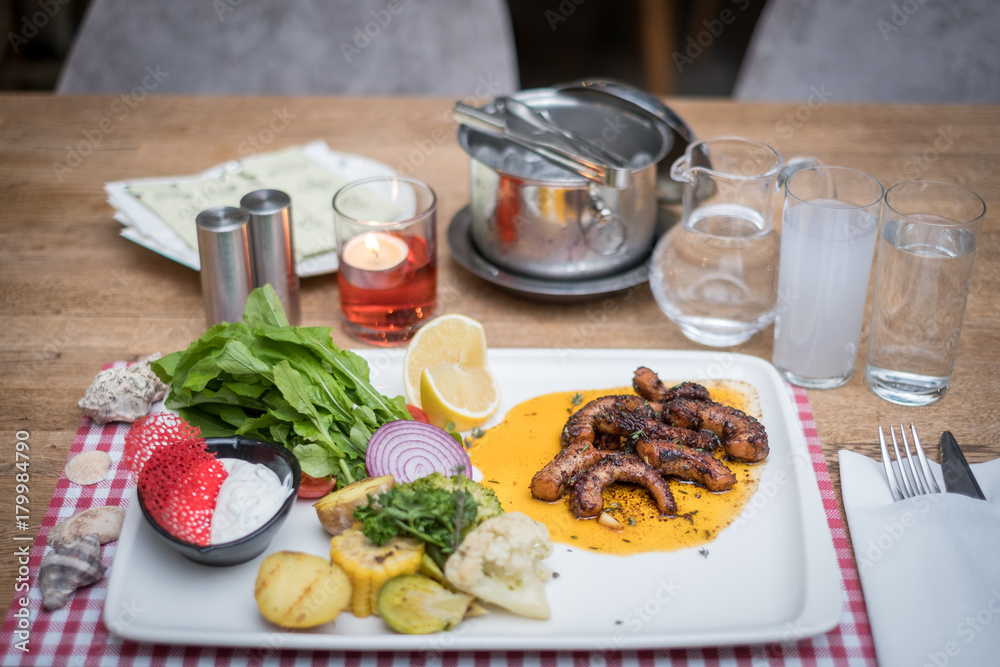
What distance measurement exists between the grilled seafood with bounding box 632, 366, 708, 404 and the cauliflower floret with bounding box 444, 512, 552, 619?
0.53m

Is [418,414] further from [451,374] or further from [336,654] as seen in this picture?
[336,654]

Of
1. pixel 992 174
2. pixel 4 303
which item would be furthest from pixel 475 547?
pixel 992 174

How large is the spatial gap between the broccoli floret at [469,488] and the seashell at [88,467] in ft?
2.04

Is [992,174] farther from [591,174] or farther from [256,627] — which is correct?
[256,627]

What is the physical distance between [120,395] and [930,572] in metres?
1.47

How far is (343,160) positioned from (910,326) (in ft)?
5.26

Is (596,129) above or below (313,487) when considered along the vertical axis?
above

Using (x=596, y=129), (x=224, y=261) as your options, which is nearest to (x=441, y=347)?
(x=224, y=261)

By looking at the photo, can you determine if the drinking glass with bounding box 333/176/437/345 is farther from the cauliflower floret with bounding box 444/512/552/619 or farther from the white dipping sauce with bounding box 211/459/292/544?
the cauliflower floret with bounding box 444/512/552/619

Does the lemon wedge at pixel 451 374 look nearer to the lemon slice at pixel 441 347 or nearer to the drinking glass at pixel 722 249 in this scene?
the lemon slice at pixel 441 347

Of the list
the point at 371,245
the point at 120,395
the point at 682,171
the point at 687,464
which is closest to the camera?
the point at 687,464

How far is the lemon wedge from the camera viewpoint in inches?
67.3

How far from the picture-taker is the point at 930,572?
1376 mm

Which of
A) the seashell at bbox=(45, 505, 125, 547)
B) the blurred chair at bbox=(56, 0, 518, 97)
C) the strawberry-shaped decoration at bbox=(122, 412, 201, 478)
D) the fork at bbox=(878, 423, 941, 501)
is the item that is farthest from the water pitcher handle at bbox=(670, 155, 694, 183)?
the blurred chair at bbox=(56, 0, 518, 97)
